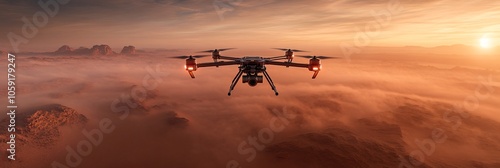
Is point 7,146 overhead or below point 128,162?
overhead

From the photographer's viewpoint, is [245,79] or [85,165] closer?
[245,79]

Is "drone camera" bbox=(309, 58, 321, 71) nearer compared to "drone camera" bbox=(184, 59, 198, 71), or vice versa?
"drone camera" bbox=(184, 59, 198, 71)

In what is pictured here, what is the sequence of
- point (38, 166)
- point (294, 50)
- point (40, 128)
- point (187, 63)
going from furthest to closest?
point (40, 128)
point (38, 166)
point (294, 50)
point (187, 63)

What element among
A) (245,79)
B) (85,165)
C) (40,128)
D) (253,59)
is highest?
(253,59)

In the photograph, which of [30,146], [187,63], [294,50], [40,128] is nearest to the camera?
[187,63]

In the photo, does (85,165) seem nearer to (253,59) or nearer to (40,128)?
(40,128)

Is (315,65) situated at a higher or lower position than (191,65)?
higher

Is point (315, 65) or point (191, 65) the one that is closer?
point (191, 65)

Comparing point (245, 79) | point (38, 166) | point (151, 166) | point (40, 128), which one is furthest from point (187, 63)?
point (40, 128)

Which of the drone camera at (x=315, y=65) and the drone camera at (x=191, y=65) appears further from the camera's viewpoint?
the drone camera at (x=315, y=65)

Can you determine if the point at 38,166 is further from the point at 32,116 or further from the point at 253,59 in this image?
the point at 253,59
